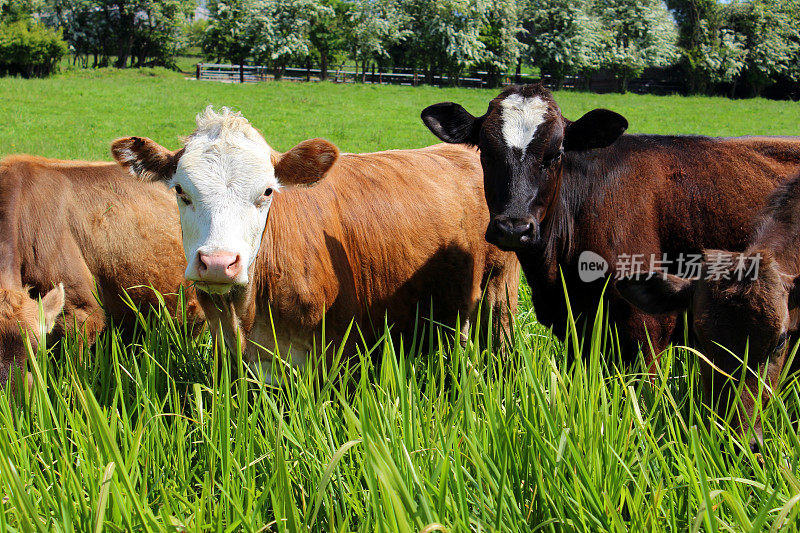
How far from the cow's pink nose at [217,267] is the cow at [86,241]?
1.36m

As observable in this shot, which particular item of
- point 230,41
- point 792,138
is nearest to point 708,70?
point 230,41

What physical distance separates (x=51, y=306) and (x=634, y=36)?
193ft

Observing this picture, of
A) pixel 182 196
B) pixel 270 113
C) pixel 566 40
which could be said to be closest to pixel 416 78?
pixel 566 40

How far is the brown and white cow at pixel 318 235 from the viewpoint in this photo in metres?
3.05

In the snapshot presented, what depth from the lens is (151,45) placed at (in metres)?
55.8

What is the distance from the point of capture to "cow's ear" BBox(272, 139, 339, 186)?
11.0 ft

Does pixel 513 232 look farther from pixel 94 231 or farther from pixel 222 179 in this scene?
pixel 94 231

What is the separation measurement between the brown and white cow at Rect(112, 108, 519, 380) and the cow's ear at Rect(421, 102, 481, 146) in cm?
44

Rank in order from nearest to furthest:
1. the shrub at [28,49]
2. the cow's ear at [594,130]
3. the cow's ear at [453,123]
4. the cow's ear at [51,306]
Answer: the cow's ear at [51,306], the cow's ear at [594,130], the cow's ear at [453,123], the shrub at [28,49]

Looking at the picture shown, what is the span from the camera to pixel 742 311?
2.85 metres

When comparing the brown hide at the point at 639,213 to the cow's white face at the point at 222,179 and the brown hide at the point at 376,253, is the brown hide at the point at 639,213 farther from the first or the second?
the cow's white face at the point at 222,179

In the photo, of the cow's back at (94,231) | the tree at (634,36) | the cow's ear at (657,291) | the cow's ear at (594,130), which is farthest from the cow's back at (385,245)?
the tree at (634,36)

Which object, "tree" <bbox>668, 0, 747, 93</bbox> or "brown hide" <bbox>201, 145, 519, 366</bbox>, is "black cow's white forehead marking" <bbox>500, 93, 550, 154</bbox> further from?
"tree" <bbox>668, 0, 747, 93</bbox>

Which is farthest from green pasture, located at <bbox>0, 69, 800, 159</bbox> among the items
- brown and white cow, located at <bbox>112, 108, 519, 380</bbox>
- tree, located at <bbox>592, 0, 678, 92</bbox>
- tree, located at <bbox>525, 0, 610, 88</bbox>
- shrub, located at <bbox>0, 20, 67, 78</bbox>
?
tree, located at <bbox>592, 0, 678, 92</bbox>
